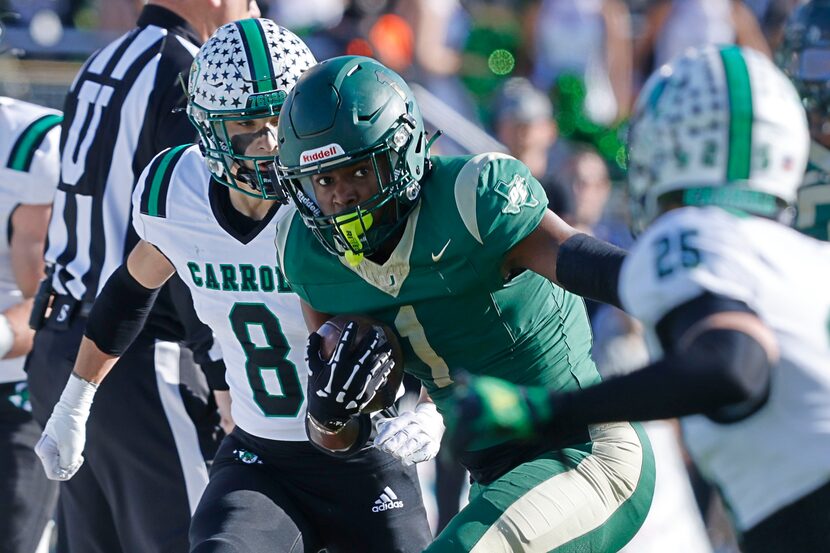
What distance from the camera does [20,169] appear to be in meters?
4.27

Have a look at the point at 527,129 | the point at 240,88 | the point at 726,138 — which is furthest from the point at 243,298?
the point at 527,129

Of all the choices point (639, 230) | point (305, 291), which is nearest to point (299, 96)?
point (305, 291)

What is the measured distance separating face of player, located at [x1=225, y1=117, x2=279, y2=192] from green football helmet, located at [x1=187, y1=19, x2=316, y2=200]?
1cm

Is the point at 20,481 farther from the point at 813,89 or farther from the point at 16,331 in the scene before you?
the point at 813,89

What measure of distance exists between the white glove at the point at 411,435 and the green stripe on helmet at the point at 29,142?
181 cm

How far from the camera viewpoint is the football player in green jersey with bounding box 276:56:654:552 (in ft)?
9.18

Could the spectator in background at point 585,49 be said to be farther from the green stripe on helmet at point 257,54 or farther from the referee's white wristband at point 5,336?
the green stripe on helmet at point 257,54

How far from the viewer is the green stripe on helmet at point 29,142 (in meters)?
4.27

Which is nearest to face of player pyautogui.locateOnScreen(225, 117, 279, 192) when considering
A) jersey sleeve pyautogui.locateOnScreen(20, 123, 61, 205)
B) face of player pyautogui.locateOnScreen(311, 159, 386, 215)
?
face of player pyautogui.locateOnScreen(311, 159, 386, 215)

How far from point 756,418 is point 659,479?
140 inches

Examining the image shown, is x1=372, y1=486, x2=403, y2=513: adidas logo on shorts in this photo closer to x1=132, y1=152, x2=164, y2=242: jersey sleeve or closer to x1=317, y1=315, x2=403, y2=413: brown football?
x1=317, y1=315, x2=403, y2=413: brown football

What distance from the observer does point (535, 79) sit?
26.3ft

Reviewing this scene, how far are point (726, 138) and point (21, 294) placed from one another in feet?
9.72

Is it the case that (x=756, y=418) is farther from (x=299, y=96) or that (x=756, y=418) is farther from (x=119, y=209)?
(x=119, y=209)
